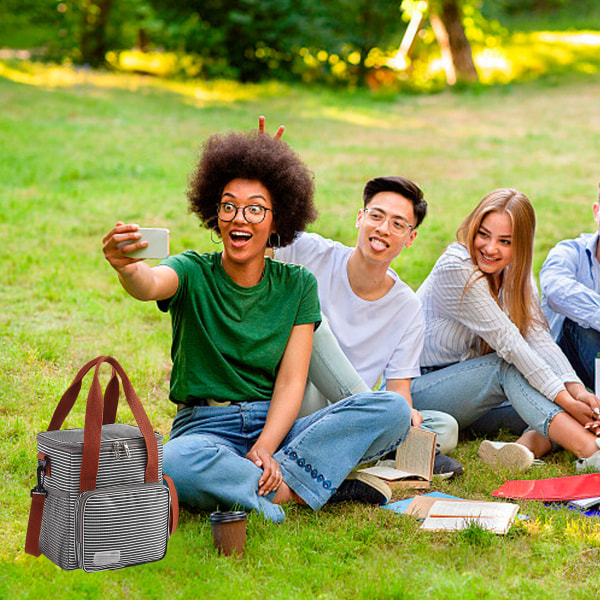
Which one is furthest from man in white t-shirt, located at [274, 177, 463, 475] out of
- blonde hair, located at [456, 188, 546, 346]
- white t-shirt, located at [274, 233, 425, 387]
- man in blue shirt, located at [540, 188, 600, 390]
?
man in blue shirt, located at [540, 188, 600, 390]

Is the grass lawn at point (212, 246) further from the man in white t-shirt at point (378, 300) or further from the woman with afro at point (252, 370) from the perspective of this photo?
the man in white t-shirt at point (378, 300)

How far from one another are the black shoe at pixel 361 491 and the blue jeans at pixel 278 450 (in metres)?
0.11

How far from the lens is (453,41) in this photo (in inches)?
715

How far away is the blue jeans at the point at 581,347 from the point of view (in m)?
4.49

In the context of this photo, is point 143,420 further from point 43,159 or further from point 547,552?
point 43,159

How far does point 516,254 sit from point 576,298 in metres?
0.46

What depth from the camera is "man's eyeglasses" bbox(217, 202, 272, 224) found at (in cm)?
342

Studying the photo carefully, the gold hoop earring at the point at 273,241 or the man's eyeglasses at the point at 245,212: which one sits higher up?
the man's eyeglasses at the point at 245,212

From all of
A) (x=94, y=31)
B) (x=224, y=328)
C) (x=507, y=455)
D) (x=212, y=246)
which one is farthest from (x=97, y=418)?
(x=94, y=31)

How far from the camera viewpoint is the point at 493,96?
16.9 meters

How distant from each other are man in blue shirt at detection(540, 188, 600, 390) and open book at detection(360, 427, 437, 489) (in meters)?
1.23

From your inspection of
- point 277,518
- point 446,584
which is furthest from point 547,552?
point 277,518

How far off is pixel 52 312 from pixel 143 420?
3194 mm

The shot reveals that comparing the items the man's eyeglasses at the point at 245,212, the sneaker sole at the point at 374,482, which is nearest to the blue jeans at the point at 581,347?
the sneaker sole at the point at 374,482
